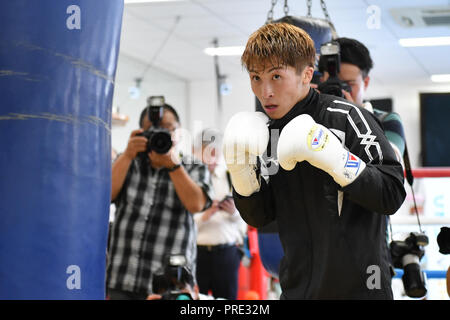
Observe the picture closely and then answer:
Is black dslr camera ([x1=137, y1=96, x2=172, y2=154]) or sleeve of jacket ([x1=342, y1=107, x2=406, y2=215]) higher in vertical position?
black dslr camera ([x1=137, y1=96, x2=172, y2=154])

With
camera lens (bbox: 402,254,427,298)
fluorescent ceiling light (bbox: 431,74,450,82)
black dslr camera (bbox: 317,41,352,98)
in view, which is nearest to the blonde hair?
black dslr camera (bbox: 317,41,352,98)

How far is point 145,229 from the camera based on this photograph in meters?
2.60

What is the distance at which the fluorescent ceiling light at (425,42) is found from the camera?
24.2 ft

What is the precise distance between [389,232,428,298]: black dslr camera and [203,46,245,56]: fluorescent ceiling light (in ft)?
20.5

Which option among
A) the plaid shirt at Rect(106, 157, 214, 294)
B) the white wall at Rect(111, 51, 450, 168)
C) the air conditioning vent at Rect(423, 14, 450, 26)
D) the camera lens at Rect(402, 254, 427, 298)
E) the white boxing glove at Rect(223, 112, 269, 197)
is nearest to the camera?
the white boxing glove at Rect(223, 112, 269, 197)

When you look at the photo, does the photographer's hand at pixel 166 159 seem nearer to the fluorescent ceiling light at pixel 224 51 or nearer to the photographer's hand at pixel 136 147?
the photographer's hand at pixel 136 147

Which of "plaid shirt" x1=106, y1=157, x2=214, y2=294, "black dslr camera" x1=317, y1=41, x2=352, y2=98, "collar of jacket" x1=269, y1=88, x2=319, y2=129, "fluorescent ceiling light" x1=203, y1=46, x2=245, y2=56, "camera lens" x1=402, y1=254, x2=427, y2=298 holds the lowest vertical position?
"camera lens" x1=402, y1=254, x2=427, y2=298

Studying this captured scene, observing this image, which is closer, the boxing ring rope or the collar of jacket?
the collar of jacket

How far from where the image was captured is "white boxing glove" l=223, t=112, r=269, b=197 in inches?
55.3

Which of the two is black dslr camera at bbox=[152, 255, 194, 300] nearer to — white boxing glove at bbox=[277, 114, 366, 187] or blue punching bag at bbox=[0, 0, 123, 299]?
blue punching bag at bbox=[0, 0, 123, 299]

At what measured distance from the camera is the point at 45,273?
52.5 inches

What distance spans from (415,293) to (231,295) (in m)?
1.94

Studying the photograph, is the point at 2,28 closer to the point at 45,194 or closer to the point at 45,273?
the point at 45,194

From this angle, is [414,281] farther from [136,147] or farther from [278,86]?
[136,147]
